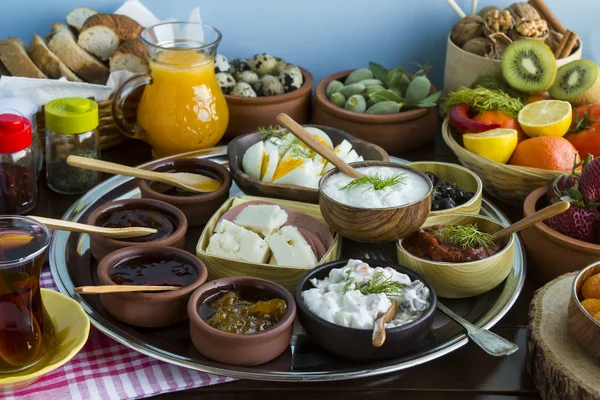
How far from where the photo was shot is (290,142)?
1801mm

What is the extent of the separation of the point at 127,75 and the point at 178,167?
0.35 meters

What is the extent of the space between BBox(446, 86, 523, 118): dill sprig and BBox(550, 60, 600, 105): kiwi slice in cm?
11

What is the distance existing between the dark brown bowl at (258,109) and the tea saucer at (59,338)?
0.88 m

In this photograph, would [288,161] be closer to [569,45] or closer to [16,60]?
[16,60]

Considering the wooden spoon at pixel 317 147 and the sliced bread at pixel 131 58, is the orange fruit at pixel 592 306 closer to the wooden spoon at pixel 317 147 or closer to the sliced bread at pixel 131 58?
the wooden spoon at pixel 317 147

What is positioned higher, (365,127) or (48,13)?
(48,13)

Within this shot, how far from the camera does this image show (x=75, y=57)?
6.55 ft

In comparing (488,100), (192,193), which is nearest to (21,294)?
(192,193)

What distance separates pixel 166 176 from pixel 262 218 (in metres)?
0.27

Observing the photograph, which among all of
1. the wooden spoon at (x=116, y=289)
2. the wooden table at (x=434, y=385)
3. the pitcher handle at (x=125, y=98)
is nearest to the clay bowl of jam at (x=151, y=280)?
the wooden spoon at (x=116, y=289)

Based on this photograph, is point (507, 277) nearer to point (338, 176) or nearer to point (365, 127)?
point (338, 176)

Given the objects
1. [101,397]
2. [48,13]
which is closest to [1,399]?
[101,397]

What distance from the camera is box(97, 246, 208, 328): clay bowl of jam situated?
128 centimetres

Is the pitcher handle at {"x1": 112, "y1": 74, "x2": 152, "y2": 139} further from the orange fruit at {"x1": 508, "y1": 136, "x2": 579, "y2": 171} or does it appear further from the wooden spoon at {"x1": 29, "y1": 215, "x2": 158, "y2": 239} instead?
the orange fruit at {"x1": 508, "y1": 136, "x2": 579, "y2": 171}
